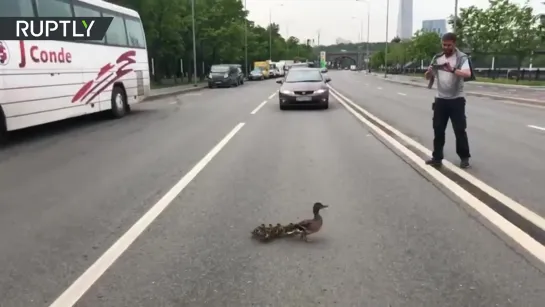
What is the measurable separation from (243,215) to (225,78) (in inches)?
1559

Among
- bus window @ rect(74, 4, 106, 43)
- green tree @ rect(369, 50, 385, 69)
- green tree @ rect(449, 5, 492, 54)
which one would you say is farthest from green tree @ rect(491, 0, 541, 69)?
green tree @ rect(369, 50, 385, 69)

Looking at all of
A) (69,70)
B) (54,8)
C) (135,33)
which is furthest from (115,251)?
(135,33)

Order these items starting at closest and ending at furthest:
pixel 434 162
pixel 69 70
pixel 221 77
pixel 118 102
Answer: pixel 434 162 < pixel 69 70 < pixel 118 102 < pixel 221 77

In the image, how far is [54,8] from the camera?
13211mm

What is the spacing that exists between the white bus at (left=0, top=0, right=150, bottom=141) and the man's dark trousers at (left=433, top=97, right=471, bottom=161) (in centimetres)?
822

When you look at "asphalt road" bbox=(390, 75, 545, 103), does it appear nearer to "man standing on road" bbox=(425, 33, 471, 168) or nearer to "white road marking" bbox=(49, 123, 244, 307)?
"man standing on road" bbox=(425, 33, 471, 168)

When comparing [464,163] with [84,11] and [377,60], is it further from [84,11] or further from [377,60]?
[377,60]

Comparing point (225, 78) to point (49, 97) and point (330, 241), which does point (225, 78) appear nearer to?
point (49, 97)

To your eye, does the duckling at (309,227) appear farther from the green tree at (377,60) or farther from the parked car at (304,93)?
the green tree at (377,60)

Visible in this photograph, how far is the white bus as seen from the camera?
37.1 feet

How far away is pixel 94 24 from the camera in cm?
1536

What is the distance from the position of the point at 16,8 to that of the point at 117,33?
17.8ft

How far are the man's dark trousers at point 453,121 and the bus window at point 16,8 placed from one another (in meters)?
8.48

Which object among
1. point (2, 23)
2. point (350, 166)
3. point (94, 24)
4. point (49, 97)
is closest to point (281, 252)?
point (350, 166)
